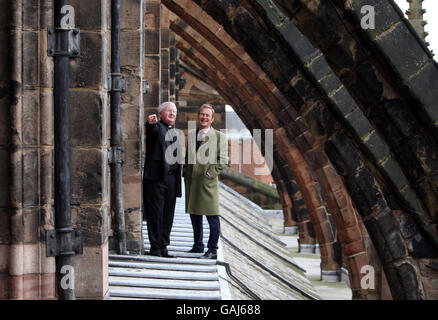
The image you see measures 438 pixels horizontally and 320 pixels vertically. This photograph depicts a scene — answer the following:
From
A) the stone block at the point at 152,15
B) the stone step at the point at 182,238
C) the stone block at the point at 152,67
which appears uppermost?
the stone block at the point at 152,15

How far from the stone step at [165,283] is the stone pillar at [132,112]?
0.82 metres

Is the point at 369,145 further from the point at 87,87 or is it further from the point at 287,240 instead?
the point at 287,240

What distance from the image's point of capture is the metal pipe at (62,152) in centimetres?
385

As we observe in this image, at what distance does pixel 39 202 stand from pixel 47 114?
0.45 metres

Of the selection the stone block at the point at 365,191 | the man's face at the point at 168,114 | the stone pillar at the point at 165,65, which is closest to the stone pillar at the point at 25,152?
the man's face at the point at 168,114

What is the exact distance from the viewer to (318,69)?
5.73m

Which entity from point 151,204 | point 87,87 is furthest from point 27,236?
point 151,204

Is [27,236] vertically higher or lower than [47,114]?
lower

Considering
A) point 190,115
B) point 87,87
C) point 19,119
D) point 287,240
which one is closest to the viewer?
point 19,119

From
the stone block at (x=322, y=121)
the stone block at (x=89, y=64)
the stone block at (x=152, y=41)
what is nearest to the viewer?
the stone block at (x=89, y=64)

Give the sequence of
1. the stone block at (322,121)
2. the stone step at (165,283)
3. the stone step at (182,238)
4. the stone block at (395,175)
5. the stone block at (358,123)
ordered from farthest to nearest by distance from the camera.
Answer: the stone step at (182,238)
the stone block at (322,121)
the stone block at (358,123)
the stone block at (395,175)
the stone step at (165,283)

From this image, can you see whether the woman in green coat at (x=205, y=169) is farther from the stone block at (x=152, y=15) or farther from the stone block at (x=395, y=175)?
the stone block at (x=152, y=15)

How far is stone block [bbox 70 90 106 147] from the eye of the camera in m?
4.05

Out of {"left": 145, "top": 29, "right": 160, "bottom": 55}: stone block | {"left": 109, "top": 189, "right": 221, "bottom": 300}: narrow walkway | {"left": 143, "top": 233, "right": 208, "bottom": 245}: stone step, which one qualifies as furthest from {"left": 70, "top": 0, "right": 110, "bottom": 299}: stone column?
{"left": 145, "top": 29, "right": 160, "bottom": 55}: stone block
